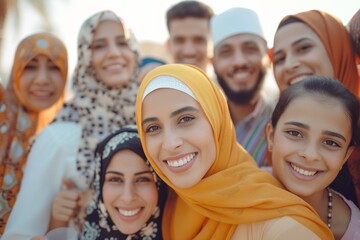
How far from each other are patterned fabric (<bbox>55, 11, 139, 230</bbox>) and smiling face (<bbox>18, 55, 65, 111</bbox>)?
0.55 feet

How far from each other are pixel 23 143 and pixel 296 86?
7.39 feet

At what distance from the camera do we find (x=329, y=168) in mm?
2189

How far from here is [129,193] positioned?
2.40 m

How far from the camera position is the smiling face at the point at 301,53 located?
Result: 2898mm

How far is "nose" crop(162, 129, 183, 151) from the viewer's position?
7.11ft

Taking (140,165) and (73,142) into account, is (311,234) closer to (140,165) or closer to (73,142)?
(140,165)

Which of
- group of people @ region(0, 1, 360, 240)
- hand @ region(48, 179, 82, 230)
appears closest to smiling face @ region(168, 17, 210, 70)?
group of people @ region(0, 1, 360, 240)

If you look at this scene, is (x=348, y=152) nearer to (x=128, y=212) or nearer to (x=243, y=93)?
(x=128, y=212)

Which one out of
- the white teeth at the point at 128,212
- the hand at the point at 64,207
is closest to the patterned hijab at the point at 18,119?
the hand at the point at 64,207

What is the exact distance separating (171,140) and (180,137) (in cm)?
6

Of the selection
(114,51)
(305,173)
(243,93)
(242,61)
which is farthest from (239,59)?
(305,173)

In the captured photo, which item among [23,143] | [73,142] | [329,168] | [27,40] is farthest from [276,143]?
[27,40]

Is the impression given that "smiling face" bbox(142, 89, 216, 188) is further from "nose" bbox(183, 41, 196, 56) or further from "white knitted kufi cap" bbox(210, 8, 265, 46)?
"nose" bbox(183, 41, 196, 56)

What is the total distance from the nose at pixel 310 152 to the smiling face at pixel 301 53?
92cm
